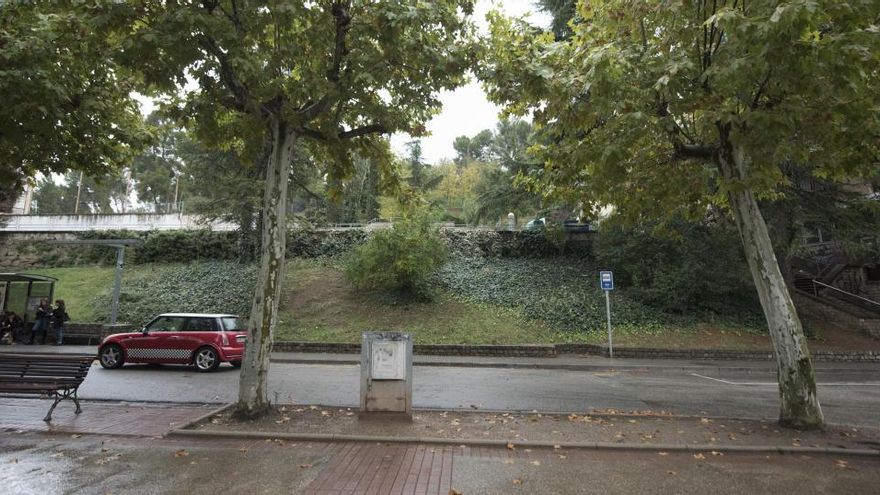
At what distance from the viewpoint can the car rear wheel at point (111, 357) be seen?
1271 centimetres

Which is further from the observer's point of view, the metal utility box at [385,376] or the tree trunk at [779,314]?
the metal utility box at [385,376]

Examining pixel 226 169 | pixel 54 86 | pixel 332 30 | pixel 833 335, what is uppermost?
pixel 226 169

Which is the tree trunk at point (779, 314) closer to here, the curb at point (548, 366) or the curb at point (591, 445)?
the curb at point (591, 445)

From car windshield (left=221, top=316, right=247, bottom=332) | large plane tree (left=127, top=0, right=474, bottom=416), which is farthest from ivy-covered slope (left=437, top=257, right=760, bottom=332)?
large plane tree (left=127, top=0, right=474, bottom=416)

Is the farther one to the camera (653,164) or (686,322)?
(686,322)

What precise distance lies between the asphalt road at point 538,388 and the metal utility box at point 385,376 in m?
1.38

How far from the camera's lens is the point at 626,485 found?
4.73 m

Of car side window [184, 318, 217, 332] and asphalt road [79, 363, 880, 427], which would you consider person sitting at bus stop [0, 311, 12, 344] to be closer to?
asphalt road [79, 363, 880, 427]

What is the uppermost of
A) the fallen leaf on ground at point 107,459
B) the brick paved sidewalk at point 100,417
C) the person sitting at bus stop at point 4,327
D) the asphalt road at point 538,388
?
the person sitting at bus stop at point 4,327

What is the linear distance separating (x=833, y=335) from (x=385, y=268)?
54.9ft

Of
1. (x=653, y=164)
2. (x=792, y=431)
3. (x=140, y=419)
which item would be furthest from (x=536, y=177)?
(x=140, y=419)

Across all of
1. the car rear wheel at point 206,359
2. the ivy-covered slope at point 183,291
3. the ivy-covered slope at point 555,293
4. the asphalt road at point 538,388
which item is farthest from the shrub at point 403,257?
the car rear wheel at point 206,359

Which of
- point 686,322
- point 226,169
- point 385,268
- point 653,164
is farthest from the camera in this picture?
point 226,169

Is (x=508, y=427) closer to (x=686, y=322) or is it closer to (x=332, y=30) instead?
(x=332, y=30)
